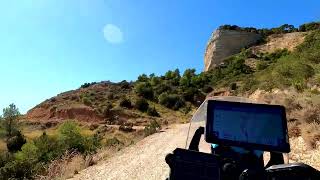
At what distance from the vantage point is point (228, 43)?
91.0m

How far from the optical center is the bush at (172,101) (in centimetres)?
6053

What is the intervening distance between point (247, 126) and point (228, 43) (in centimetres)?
8751

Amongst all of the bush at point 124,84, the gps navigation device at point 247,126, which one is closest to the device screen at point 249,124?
the gps navigation device at point 247,126

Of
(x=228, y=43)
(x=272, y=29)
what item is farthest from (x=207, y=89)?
(x=272, y=29)

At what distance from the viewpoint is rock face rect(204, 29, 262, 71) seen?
3541 inches

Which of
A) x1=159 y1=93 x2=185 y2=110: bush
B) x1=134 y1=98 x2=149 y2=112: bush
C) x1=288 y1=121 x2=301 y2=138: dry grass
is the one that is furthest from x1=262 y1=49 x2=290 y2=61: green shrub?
x1=288 y1=121 x2=301 y2=138: dry grass

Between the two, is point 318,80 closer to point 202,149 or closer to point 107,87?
point 202,149

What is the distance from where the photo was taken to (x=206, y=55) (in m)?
97.6

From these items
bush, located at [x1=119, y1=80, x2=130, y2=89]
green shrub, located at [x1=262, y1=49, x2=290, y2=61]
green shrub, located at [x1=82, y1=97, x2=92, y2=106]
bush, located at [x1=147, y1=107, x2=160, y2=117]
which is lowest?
bush, located at [x1=147, y1=107, x2=160, y2=117]

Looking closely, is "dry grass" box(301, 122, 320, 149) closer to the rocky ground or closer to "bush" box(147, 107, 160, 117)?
the rocky ground

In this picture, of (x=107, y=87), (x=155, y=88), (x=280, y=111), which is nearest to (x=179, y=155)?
(x=280, y=111)

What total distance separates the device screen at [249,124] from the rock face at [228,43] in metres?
84.5

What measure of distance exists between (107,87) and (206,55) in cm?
2554

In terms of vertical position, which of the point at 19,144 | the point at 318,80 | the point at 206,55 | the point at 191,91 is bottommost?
the point at 19,144
